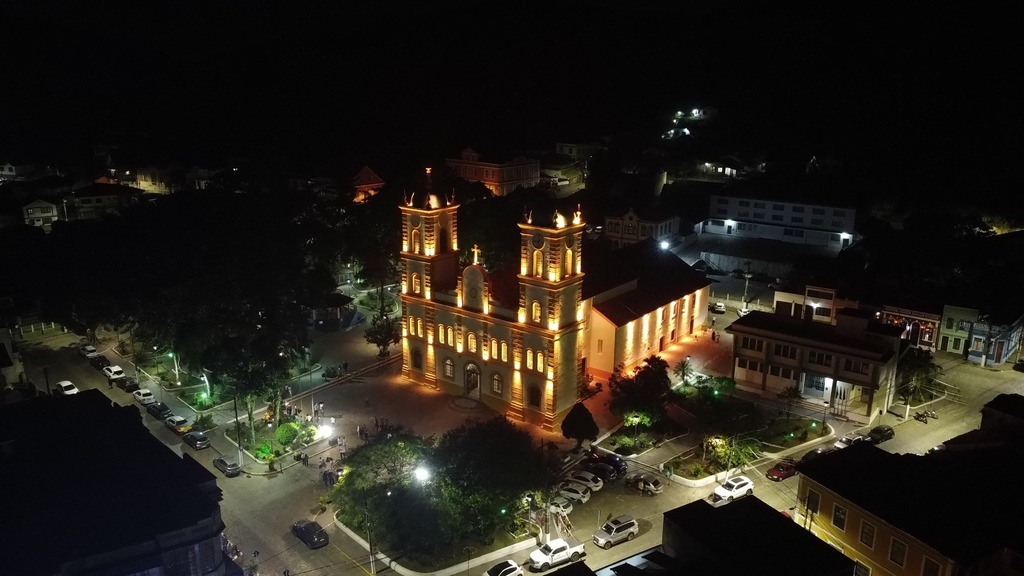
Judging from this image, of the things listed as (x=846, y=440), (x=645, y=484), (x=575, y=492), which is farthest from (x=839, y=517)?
(x=575, y=492)

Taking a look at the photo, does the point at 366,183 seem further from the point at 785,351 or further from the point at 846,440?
the point at 846,440

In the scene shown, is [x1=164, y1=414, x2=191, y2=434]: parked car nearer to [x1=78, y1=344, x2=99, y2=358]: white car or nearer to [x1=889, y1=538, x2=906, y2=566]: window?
[x1=78, y1=344, x2=99, y2=358]: white car

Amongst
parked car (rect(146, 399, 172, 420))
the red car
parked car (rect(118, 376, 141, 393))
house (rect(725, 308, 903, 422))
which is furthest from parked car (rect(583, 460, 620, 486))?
parked car (rect(118, 376, 141, 393))

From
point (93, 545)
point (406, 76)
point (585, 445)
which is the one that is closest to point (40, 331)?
point (93, 545)

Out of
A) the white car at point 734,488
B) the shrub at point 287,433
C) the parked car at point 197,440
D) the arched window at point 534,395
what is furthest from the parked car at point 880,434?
the parked car at point 197,440

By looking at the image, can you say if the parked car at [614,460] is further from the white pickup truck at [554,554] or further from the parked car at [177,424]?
the parked car at [177,424]
